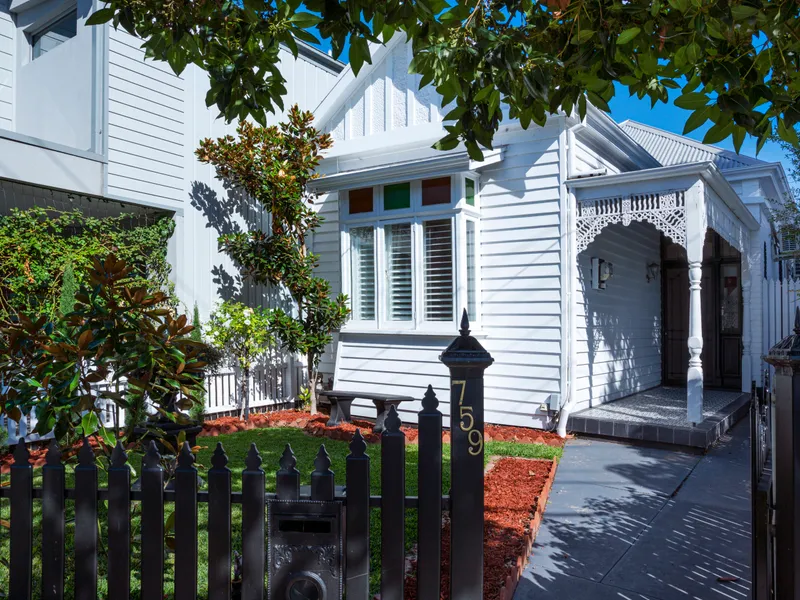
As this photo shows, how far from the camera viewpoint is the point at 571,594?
3250 mm

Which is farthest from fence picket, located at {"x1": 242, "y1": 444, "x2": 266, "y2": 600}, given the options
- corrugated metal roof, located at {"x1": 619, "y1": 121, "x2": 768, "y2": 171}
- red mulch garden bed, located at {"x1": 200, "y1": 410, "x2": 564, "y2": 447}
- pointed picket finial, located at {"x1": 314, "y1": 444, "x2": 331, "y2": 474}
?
corrugated metal roof, located at {"x1": 619, "y1": 121, "x2": 768, "y2": 171}

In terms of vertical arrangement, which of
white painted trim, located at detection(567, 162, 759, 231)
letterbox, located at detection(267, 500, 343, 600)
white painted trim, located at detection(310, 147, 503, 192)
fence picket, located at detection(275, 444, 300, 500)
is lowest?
letterbox, located at detection(267, 500, 343, 600)

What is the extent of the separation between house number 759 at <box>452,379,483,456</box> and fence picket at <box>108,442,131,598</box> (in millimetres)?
1291

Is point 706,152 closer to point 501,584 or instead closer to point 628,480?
point 628,480

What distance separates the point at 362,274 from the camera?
8969 mm

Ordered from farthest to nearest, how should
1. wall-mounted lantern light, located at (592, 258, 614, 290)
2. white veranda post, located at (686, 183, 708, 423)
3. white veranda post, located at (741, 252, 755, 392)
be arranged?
white veranda post, located at (741, 252, 755, 392) → wall-mounted lantern light, located at (592, 258, 614, 290) → white veranda post, located at (686, 183, 708, 423)

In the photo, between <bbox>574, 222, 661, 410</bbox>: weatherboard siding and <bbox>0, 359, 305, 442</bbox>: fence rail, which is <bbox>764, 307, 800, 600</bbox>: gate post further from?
<bbox>0, 359, 305, 442</bbox>: fence rail

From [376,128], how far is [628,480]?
6194 mm

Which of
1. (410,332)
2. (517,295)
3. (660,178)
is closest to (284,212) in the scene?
(410,332)

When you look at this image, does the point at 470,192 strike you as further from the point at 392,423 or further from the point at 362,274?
the point at 392,423

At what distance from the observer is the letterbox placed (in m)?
2.11

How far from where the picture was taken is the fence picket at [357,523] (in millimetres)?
2195

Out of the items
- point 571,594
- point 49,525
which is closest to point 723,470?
point 571,594

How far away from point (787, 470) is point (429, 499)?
3.88ft
